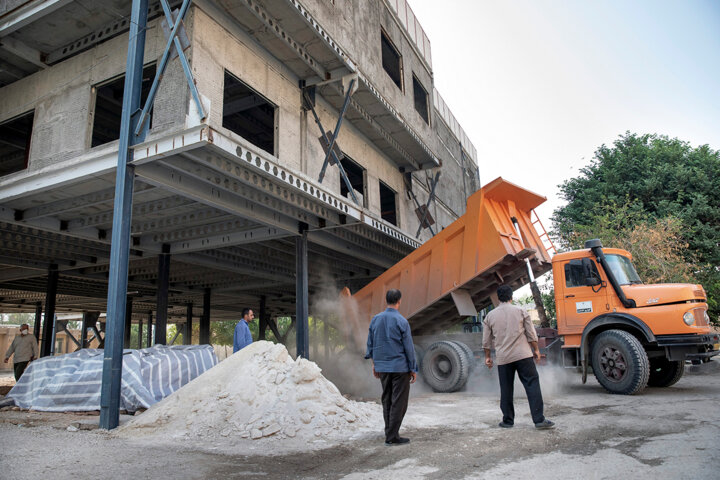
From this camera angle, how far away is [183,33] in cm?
685

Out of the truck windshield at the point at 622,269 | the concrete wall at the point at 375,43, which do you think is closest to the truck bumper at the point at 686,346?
the truck windshield at the point at 622,269

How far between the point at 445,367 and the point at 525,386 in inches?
192

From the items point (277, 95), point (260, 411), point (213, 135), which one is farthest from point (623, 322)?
point (277, 95)

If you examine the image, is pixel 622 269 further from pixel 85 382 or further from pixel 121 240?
pixel 85 382

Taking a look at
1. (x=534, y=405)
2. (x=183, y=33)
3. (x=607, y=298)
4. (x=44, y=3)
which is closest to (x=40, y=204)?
(x=44, y=3)

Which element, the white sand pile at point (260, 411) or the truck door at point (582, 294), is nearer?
the white sand pile at point (260, 411)

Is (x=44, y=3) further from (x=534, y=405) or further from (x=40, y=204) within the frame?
(x=534, y=405)

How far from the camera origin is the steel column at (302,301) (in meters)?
10.2

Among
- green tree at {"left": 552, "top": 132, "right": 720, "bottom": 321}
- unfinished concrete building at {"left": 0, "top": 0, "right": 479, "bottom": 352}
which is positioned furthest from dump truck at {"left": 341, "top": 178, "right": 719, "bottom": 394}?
green tree at {"left": 552, "top": 132, "right": 720, "bottom": 321}

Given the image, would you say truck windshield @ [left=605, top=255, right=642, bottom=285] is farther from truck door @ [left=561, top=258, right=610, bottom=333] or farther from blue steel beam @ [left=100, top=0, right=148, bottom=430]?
blue steel beam @ [left=100, top=0, right=148, bottom=430]

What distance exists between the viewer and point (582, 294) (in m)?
8.58

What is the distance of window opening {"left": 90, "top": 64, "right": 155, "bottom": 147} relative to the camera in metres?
9.83

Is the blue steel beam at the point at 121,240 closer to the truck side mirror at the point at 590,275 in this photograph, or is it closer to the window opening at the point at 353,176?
the window opening at the point at 353,176

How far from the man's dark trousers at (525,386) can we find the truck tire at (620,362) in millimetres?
3100
